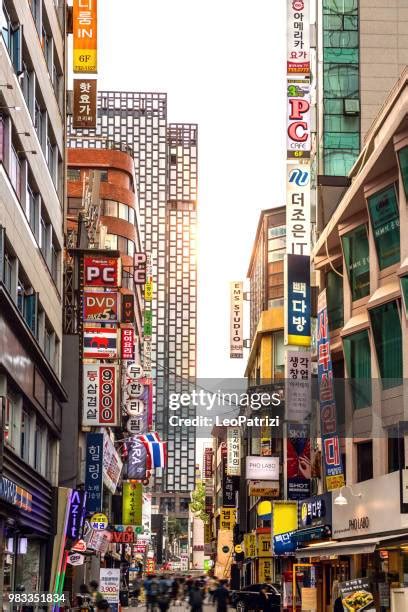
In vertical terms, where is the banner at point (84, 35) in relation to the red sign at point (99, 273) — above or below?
above

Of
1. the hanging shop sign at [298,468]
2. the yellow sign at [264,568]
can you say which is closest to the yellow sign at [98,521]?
the hanging shop sign at [298,468]

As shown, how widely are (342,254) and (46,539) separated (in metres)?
16.4

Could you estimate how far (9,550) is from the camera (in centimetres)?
3092

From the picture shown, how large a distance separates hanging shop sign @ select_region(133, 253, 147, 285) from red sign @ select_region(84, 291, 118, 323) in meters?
33.8

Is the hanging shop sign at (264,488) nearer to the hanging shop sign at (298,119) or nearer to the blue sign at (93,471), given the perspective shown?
the blue sign at (93,471)

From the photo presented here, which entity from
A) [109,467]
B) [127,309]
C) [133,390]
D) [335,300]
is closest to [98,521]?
[109,467]

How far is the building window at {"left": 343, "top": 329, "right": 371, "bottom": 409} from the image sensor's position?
38.9 metres

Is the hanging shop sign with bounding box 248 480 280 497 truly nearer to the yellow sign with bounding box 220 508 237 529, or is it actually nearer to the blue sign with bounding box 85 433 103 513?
the blue sign with bounding box 85 433 103 513

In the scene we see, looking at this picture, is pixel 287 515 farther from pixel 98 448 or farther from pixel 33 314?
pixel 33 314

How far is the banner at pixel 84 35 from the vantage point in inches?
1770

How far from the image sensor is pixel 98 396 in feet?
161

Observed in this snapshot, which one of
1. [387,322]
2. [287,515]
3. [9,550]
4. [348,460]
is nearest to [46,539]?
[9,550]

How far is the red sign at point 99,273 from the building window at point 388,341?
1608 cm

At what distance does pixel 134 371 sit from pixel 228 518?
34.0m
